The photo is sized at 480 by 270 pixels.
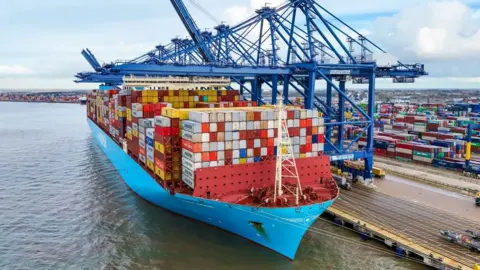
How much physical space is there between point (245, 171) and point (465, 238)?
41.5ft

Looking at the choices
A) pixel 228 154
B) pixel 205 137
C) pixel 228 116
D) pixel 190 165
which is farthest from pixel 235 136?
pixel 190 165

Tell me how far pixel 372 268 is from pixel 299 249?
12.9ft

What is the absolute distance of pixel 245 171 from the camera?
22.3 metres

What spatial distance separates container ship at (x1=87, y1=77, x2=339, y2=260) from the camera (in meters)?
20.1

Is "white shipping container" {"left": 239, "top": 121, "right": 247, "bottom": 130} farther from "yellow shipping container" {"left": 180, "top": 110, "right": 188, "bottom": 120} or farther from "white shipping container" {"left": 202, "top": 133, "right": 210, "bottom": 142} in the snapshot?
"yellow shipping container" {"left": 180, "top": 110, "right": 188, "bottom": 120}

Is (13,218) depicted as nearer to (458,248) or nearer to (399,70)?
(458,248)

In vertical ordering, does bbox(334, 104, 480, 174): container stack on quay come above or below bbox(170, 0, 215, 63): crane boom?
below

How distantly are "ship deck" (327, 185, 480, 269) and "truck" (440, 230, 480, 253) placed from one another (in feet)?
0.90

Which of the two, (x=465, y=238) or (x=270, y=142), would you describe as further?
(x=270, y=142)

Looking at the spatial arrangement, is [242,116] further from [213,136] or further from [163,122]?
[163,122]

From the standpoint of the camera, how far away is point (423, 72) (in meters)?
35.8


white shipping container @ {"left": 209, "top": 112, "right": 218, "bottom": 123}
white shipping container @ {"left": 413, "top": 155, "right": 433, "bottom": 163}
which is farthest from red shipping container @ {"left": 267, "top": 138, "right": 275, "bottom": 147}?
white shipping container @ {"left": 413, "top": 155, "right": 433, "bottom": 163}

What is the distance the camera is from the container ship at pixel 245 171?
20078 mm

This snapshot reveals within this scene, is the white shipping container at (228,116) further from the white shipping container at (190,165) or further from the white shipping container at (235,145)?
the white shipping container at (190,165)
